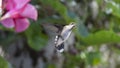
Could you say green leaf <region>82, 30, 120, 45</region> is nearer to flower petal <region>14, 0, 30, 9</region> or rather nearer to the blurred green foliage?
the blurred green foliage

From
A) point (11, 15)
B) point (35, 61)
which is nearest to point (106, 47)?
point (35, 61)

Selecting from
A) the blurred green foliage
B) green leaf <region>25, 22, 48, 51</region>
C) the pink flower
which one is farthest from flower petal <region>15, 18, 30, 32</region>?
green leaf <region>25, 22, 48, 51</region>

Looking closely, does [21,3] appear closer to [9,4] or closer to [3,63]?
[9,4]

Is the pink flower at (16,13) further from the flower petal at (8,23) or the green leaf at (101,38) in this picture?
the green leaf at (101,38)

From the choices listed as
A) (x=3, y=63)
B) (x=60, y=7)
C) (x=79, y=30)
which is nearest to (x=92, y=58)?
(x=79, y=30)

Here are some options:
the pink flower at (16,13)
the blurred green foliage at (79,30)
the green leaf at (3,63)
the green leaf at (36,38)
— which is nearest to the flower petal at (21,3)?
the pink flower at (16,13)

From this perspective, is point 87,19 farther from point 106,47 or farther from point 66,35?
point 66,35
